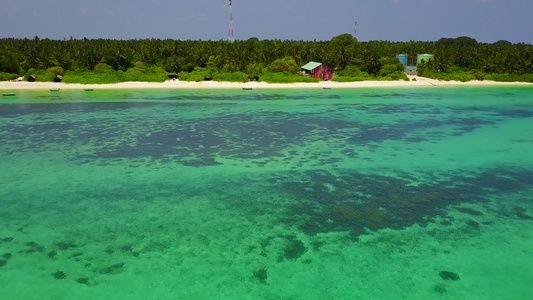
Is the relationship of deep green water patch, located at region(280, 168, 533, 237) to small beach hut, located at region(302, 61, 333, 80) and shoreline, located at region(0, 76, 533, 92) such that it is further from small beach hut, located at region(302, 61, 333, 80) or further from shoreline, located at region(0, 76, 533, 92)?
small beach hut, located at region(302, 61, 333, 80)

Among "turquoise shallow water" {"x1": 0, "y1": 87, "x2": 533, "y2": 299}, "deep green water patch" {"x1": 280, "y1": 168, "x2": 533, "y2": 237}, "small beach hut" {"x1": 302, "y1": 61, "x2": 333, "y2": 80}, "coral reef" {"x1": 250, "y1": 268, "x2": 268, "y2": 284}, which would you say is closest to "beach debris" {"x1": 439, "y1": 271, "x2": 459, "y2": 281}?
"turquoise shallow water" {"x1": 0, "y1": 87, "x2": 533, "y2": 299}

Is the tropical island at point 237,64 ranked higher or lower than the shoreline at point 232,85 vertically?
higher

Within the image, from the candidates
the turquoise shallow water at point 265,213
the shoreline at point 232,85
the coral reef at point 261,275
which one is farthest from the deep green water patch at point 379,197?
the shoreline at point 232,85

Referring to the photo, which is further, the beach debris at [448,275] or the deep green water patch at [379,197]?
the deep green water patch at [379,197]

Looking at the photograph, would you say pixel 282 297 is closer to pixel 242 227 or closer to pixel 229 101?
pixel 242 227

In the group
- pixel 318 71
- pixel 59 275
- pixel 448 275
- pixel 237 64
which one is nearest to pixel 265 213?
pixel 448 275

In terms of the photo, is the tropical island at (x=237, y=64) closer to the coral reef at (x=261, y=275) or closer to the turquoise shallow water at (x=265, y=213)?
the turquoise shallow water at (x=265, y=213)
